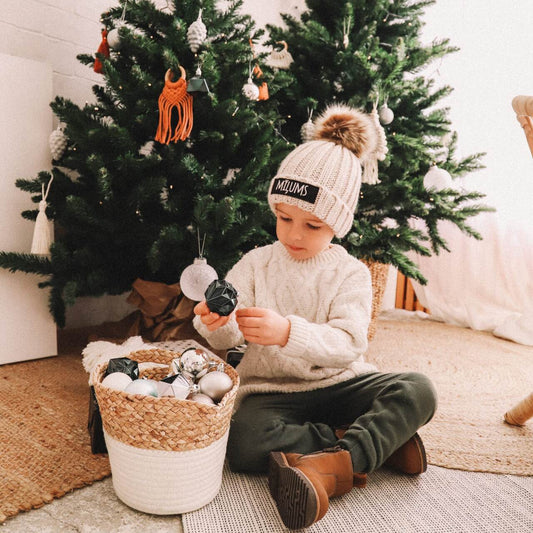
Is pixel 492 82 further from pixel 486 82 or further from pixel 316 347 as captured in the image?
pixel 316 347

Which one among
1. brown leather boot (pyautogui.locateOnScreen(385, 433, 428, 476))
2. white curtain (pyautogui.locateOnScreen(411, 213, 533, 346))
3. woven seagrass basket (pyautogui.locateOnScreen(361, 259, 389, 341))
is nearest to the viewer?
brown leather boot (pyautogui.locateOnScreen(385, 433, 428, 476))

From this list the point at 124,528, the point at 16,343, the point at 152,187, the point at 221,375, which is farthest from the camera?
the point at 16,343

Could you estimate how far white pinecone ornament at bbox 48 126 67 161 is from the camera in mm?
1328

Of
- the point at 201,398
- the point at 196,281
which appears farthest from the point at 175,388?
the point at 196,281

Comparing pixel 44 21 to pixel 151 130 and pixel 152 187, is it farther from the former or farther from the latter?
pixel 152 187

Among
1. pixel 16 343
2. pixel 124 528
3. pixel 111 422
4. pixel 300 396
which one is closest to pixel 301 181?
pixel 300 396

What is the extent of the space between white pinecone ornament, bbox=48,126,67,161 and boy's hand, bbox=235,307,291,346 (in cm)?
83

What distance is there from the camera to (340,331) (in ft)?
2.98

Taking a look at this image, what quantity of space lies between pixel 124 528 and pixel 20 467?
269mm

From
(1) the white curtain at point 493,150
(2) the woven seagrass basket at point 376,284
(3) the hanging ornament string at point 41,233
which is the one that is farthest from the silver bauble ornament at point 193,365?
(1) the white curtain at point 493,150

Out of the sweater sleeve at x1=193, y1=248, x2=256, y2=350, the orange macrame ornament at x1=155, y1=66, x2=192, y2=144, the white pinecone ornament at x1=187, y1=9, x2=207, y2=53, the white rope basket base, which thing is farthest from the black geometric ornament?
the white pinecone ornament at x1=187, y1=9, x2=207, y2=53

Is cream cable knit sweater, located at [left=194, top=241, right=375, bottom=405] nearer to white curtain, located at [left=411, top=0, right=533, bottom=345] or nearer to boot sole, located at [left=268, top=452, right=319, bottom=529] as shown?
boot sole, located at [left=268, top=452, right=319, bottom=529]

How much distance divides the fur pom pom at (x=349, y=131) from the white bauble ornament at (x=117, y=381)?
64cm

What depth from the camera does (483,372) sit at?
5.09 feet
